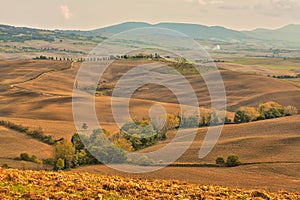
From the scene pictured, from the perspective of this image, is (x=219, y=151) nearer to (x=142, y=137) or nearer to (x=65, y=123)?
(x=142, y=137)

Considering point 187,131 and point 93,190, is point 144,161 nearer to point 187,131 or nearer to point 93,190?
point 187,131

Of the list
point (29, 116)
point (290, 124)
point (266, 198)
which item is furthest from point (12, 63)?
point (266, 198)

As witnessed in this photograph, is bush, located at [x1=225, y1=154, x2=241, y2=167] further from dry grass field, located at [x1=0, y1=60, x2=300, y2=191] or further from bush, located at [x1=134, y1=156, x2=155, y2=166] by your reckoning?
bush, located at [x1=134, y1=156, x2=155, y2=166]

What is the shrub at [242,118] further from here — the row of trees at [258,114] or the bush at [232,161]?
the bush at [232,161]

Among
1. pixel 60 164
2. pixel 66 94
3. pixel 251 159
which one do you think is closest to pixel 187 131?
pixel 251 159

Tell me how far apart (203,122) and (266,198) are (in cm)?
5675

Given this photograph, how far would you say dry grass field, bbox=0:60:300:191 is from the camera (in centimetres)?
4369

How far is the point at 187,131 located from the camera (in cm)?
7050

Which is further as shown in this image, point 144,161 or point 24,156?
point 24,156

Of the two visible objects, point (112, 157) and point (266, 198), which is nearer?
point (266, 198)

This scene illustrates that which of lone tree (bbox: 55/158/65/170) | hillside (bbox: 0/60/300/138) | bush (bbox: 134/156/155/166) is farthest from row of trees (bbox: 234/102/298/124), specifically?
lone tree (bbox: 55/158/65/170)

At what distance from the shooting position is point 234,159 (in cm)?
4919

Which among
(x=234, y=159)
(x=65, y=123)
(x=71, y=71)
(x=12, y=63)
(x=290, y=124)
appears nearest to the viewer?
(x=234, y=159)

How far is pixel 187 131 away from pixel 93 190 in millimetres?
52780
